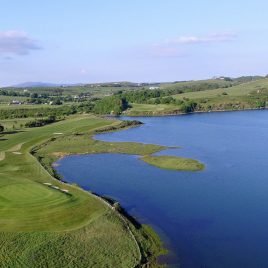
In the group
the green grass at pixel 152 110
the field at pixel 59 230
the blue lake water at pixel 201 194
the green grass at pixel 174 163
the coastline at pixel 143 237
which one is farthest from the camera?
the green grass at pixel 152 110

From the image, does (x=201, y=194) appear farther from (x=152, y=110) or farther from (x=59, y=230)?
(x=152, y=110)

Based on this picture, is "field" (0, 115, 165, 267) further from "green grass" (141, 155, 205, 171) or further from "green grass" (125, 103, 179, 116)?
"green grass" (125, 103, 179, 116)

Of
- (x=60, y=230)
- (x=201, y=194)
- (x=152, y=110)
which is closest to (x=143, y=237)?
(x=60, y=230)

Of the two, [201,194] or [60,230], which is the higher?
[60,230]

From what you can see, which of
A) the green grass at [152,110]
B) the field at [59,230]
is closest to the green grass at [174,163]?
the field at [59,230]

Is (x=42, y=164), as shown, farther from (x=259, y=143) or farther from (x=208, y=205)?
(x=259, y=143)

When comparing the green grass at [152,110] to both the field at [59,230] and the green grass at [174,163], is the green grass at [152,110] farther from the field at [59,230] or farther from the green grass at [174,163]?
the field at [59,230]

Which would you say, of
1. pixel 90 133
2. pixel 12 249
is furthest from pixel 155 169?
pixel 90 133

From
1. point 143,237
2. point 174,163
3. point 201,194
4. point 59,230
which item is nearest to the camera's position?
Answer: point 59,230
